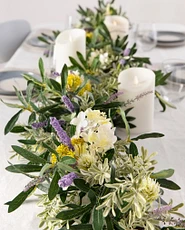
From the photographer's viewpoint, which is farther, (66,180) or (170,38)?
(170,38)

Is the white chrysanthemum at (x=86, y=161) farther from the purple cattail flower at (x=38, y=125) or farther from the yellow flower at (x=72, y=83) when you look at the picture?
the yellow flower at (x=72, y=83)

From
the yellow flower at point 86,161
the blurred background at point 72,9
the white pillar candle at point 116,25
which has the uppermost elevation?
the yellow flower at point 86,161

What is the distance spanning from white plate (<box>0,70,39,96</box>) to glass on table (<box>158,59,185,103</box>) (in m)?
0.47

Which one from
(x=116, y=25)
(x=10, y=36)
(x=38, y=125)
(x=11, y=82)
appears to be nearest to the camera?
(x=38, y=125)

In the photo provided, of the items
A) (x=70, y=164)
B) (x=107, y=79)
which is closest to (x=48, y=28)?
(x=107, y=79)

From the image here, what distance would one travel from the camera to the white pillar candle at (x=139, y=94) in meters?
1.33

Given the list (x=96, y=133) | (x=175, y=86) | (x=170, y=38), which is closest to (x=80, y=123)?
(x=96, y=133)

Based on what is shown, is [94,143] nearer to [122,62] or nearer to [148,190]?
[148,190]

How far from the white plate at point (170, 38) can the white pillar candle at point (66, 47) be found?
0.74 m

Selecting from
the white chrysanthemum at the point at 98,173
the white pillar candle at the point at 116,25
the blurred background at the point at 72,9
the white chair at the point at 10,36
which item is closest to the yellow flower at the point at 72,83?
the white chrysanthemum at the point at 98,173

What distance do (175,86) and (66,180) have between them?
869 mm

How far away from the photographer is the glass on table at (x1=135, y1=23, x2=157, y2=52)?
212 cm

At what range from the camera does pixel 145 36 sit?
218 cm

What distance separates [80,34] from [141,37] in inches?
24.7
